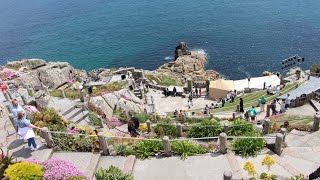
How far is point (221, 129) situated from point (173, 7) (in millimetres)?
91548

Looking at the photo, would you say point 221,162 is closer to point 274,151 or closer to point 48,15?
point 274,151

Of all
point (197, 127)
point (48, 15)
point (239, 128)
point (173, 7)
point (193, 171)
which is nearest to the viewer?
point (193, 171)

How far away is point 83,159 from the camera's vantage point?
550 inches

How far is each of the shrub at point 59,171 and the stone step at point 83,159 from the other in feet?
4.34

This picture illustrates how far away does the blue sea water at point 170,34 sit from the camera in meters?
62.8

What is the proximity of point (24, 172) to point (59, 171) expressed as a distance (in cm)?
125

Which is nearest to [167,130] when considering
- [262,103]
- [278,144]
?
[278,144]

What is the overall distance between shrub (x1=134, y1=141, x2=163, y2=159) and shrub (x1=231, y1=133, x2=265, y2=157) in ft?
11.8

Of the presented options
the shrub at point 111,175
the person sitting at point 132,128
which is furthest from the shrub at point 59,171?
the person sitting at point 132,128

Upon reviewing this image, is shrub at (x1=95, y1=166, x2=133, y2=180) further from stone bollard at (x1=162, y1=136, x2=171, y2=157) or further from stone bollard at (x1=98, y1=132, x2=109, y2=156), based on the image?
stone bollard at (x1=162, y1=136, x2=171, y2=157)

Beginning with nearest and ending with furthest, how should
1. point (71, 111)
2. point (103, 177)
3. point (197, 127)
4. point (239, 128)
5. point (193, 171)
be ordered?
point (103, 177), point (193, 171), point (239, 128), point (197, 127), point (71, 111)

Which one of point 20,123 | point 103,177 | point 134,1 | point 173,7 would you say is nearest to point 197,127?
point 103,177

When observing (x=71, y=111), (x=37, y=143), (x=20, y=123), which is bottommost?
(x=71, y=111)

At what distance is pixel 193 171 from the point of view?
521 inches
